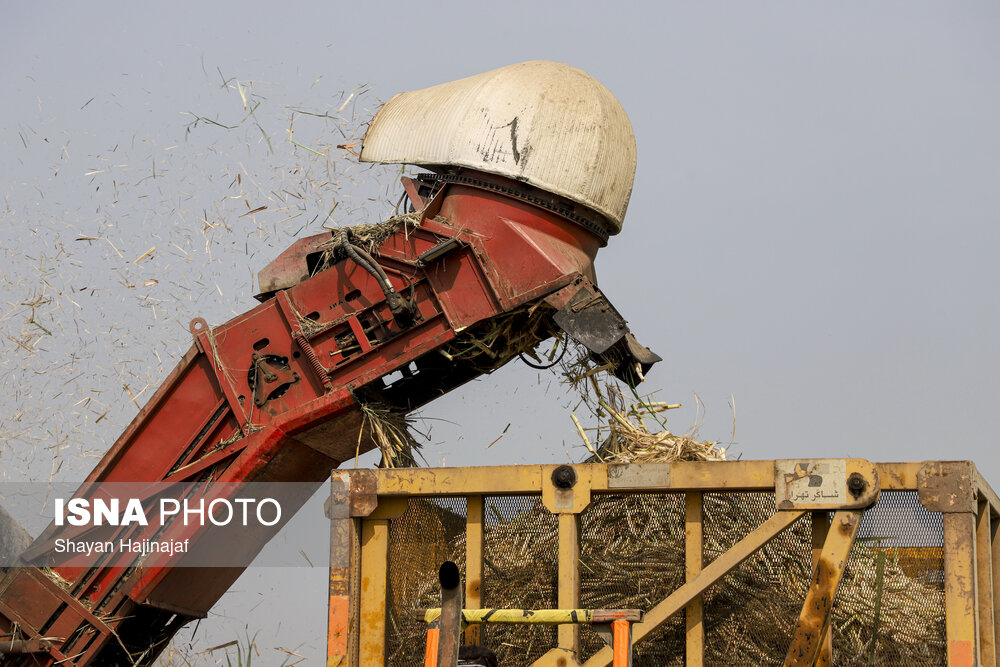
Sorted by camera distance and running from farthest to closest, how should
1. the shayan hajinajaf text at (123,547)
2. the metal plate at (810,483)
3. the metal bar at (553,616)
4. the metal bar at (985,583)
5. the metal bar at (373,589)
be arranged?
the shayan hajinajaf text at (123,547)
the metal bar at (373,589)
the metal bar at (985,583)
the metal plate at (810,483)
the metal bar at (553,616)

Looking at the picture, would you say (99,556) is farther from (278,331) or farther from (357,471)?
(357,471)

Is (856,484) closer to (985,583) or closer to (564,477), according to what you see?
(985,583)

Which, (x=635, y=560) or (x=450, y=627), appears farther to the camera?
(x=635, y=560)

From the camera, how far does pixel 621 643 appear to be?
11.4ft

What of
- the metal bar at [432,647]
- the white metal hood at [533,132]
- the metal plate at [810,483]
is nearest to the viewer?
the metal bar at [432,647]

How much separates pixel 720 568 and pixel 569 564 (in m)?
0.53

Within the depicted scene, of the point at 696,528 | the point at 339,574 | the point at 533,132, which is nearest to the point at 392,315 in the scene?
the point at 533,132

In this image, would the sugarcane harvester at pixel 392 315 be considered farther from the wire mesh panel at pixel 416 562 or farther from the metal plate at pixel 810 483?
the metal plate at pixel 810 483

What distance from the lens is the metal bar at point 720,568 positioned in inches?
152

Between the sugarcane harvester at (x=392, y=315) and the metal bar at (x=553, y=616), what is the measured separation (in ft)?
7.40

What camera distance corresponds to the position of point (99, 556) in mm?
6027

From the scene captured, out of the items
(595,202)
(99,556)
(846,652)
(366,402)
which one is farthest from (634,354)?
(99,556)

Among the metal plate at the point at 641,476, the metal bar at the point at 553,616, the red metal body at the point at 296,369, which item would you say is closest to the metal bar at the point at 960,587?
the metal plate at the point at 641,476

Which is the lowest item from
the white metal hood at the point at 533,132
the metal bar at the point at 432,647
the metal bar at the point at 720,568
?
the metal bar at the point at 432,647
